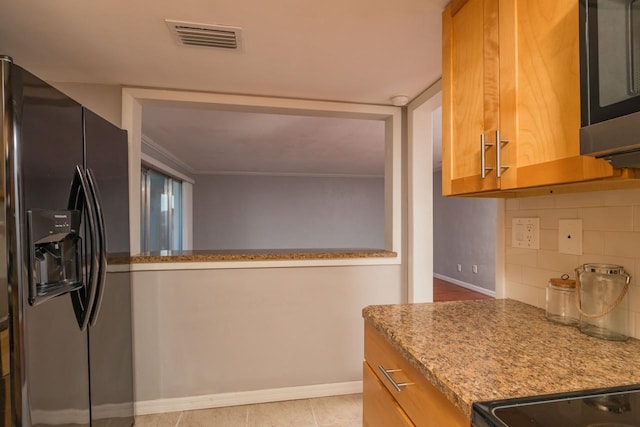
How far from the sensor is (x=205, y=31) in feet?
4.75

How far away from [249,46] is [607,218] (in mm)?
1567

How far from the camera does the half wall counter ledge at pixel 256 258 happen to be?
6.81 ft

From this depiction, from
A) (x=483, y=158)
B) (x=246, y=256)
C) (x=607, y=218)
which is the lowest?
(x=246, y=256)

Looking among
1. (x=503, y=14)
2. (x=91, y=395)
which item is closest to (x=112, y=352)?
(x=91, y=395)

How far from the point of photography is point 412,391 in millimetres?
878

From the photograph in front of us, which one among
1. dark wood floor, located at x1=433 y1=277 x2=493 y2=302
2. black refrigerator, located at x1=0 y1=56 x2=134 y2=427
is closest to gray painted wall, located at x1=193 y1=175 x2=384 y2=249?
dark wood floor, located at x1=433 y1=277 x2=493 y2=302

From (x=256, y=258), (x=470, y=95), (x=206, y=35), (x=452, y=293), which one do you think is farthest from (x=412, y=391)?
(x=452, y=293)

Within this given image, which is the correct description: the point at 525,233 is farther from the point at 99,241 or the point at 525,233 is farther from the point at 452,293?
the point at 452,293

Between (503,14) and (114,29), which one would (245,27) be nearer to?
(114,29)

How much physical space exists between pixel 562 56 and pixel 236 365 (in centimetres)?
227

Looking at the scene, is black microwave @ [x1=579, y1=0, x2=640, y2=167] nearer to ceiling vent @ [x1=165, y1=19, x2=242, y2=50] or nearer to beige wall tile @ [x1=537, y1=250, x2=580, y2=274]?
beige wall tile @ [x1=537, y1=250, x2=580, y2=274]

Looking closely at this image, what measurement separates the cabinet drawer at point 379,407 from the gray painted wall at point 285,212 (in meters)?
5.76

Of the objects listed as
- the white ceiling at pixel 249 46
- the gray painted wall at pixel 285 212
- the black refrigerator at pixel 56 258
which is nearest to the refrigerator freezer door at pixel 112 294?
the black refrigerator at pixel 56 258

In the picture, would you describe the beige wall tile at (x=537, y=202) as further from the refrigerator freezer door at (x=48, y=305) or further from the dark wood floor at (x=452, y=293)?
the dark wood floor at (x=452, y=293)
